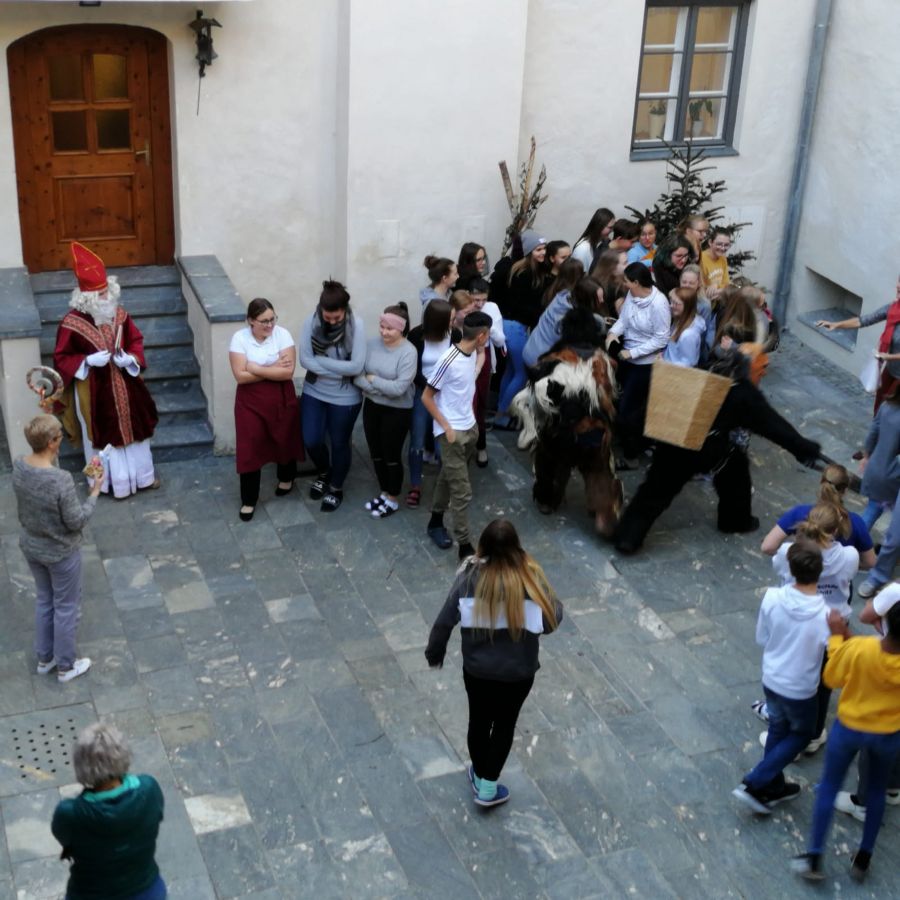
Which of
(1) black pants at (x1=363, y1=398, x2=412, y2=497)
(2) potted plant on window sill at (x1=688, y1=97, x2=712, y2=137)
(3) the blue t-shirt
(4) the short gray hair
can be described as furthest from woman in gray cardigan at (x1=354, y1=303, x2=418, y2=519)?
(4) the short gray hair

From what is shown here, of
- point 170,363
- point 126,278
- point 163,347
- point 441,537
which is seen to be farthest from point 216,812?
point 126,278

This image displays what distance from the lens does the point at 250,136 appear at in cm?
1117

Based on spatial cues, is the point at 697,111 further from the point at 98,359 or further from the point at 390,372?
the point at 98,359

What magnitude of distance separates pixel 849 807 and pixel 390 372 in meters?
4.25

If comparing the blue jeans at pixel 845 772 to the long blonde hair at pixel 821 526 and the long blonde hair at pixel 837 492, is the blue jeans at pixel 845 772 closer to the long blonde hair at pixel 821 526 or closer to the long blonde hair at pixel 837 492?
the long blonde hair at pixel 821 526

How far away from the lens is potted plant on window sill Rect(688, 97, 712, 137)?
12766mm

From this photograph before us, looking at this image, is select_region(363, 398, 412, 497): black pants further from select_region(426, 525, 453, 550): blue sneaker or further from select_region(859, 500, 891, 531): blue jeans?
select_region(859, 500, 891, 531): blue jeans

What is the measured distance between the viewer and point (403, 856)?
6711mm

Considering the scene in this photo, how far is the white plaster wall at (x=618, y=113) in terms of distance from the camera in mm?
11836

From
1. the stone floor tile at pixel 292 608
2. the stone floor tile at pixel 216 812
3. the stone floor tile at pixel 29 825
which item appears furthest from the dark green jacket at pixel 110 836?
the stone floor tile at pixel 292 608

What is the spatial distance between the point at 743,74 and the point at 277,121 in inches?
178

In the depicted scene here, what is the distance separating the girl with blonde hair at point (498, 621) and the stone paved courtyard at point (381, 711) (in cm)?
81

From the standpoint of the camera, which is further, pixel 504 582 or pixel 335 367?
pixel 335 367

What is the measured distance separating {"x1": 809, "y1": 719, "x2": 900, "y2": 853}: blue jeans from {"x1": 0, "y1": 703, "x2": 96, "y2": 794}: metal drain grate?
3.85m
